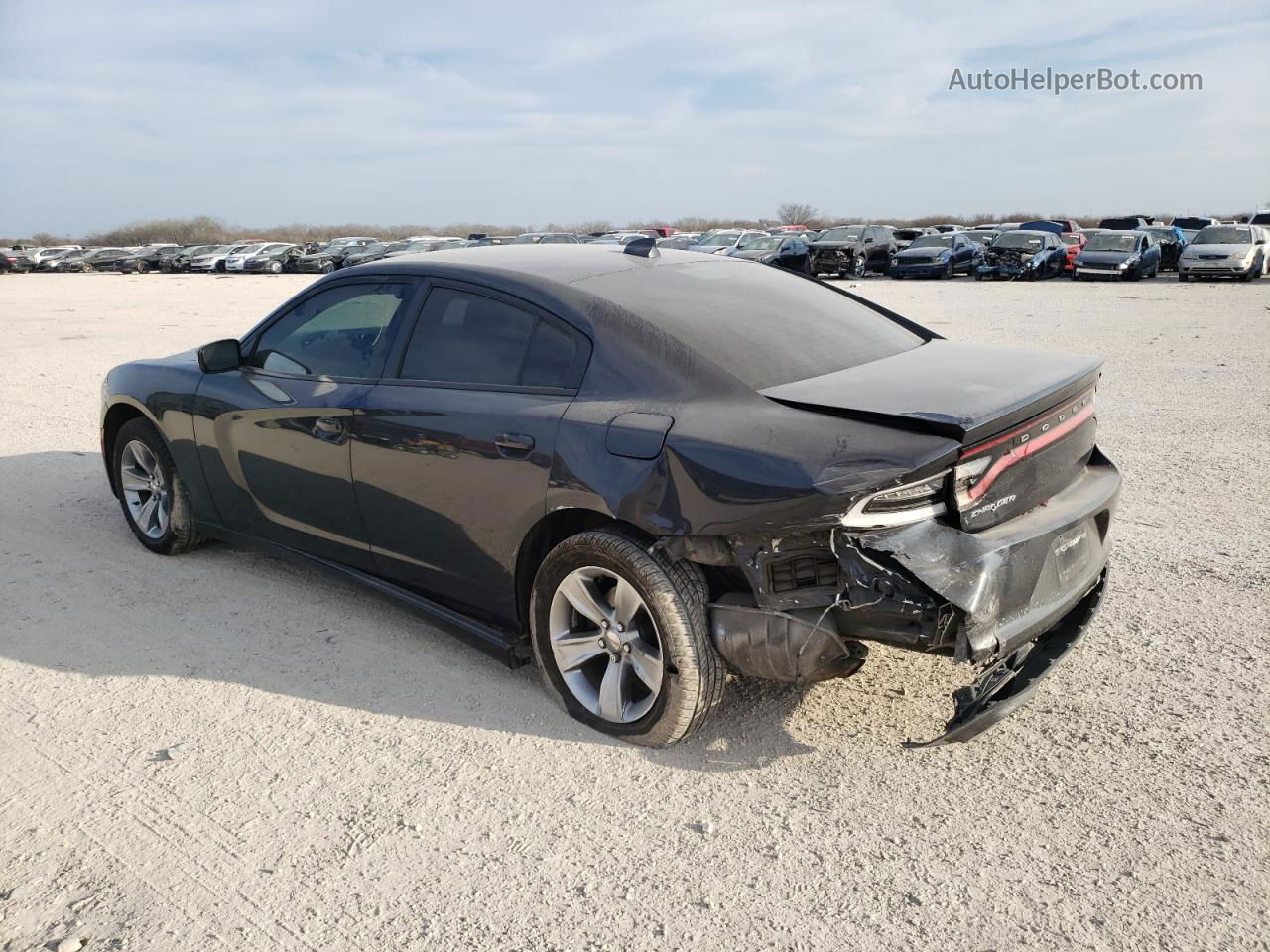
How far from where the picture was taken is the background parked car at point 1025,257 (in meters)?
29.0

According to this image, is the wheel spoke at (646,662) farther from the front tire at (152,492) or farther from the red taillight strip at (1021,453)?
the front tire at (152,492)

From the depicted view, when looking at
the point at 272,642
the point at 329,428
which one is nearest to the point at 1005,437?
the point at 329,428

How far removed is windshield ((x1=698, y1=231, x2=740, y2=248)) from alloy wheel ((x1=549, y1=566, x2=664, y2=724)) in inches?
1242

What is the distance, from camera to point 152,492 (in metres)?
5.30

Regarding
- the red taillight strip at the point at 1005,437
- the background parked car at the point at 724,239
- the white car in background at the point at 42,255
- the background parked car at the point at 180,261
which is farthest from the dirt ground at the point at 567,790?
the white car in background at the point at 42,255

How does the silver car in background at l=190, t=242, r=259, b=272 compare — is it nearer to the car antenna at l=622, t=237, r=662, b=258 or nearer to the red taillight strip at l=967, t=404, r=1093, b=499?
the car antenna at l=622, t=237, r=662, b=258

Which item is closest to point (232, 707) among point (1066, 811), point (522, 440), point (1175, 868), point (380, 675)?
point (380, 675)

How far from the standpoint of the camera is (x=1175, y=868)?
106 inches

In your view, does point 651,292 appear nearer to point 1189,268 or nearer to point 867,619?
point 867,619

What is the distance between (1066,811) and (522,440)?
6.65 feet

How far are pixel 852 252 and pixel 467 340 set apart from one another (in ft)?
95.8

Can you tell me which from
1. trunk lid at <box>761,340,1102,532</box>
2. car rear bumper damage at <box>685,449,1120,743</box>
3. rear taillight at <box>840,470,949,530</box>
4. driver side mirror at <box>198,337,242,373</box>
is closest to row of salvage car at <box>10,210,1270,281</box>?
driver side mirror at <box>198,337,242,373</box>

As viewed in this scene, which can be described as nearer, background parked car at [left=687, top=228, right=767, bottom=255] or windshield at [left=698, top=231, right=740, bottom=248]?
background parked car at [left=687, top=228, right=767, bottom=255]

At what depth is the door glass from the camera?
3709 millimetres
